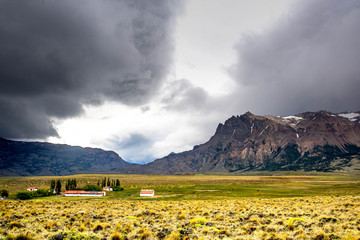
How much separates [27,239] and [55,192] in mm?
81257

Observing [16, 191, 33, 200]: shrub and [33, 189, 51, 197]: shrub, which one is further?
[33, 189, 51, 197]: shrub

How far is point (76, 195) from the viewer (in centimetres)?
7206

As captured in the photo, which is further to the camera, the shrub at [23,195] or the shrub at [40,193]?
the shrub at [40,193]

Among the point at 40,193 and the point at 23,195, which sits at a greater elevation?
the point at 23,195

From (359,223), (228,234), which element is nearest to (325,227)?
(359,223)

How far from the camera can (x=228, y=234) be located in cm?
1454

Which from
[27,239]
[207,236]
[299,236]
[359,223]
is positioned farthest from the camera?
[359,223]

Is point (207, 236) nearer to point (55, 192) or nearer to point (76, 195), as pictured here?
point (76, 195)

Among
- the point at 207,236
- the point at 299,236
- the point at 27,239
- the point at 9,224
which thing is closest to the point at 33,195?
the point at 9,224

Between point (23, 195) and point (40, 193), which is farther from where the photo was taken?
point (40, 193)

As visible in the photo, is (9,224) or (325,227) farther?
(9,224)

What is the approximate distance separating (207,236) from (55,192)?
280 feet

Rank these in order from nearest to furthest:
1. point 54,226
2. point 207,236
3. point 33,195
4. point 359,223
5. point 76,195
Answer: point 207,236 → point 359,223 → point 54,226 → point 33,195 → point 76,195

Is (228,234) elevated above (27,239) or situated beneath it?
situated beneath
